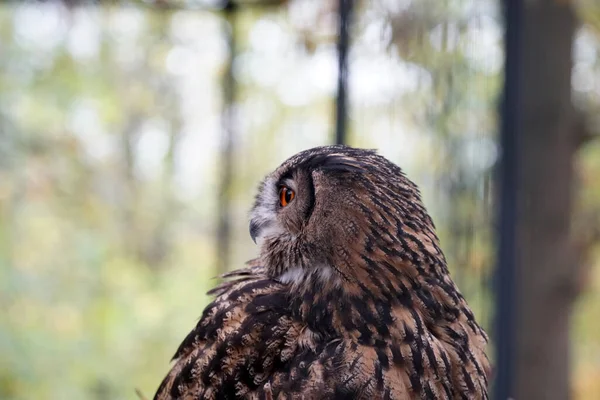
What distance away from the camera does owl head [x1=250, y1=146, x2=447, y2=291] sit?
38.3 inches

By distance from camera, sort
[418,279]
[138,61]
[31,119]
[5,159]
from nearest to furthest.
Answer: [418,279]
[5,159]
[31,119]
[138,61]

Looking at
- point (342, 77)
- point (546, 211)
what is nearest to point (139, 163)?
point (546, 211)

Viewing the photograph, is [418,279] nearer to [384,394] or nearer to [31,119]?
[384,394]

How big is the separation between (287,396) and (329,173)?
338 millimetres

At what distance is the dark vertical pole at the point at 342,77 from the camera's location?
157cm

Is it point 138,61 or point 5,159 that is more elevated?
point 138,61

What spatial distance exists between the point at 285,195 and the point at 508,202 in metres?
0.90

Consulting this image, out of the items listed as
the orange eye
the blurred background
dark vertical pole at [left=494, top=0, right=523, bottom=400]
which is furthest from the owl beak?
the blurred background

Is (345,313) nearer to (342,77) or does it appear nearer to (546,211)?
(342,77)

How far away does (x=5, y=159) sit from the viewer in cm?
412

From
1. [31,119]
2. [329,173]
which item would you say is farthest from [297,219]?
[31,119]

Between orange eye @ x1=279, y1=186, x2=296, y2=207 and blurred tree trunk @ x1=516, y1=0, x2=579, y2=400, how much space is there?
2189 millimetres

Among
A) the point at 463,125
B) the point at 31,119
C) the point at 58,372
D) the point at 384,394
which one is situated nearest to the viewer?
the point at 384,394

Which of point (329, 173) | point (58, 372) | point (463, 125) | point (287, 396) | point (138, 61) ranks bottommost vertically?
point (58, 372)
